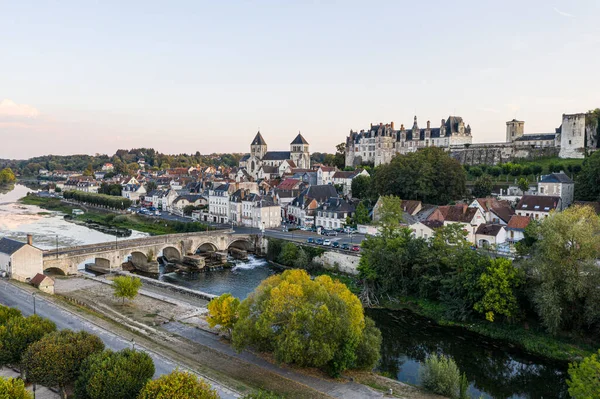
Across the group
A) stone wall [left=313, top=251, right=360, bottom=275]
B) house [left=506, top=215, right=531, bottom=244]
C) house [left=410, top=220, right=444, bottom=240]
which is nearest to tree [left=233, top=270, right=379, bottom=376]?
stone wall [left=313, top=251, right=360, bottom=275]

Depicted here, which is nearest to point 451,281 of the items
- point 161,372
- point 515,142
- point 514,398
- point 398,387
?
point 514,398

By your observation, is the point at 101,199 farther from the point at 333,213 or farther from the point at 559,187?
the point at 559,187

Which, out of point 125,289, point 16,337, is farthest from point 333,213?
point 16,337

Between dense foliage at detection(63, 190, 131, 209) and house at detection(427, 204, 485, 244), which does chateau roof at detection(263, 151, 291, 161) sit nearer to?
dense foliage at detection(63, 190, 131, 209)

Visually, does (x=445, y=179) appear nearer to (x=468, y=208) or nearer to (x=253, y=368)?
(x=468, y=208)

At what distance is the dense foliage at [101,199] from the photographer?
7556 centimetres

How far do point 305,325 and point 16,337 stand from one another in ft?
35.9

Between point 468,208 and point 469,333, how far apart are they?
16.6 meters

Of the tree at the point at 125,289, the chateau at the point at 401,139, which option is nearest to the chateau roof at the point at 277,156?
the chateau at the point at 401,139

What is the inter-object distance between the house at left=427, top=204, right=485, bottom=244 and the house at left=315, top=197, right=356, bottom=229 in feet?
33.6

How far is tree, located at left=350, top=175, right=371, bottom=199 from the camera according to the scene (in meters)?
59.4

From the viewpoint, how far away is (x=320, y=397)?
661 inches

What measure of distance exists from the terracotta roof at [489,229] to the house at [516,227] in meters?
0.81

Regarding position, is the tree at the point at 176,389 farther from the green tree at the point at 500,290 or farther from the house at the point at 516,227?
the house at the point at 516,227
